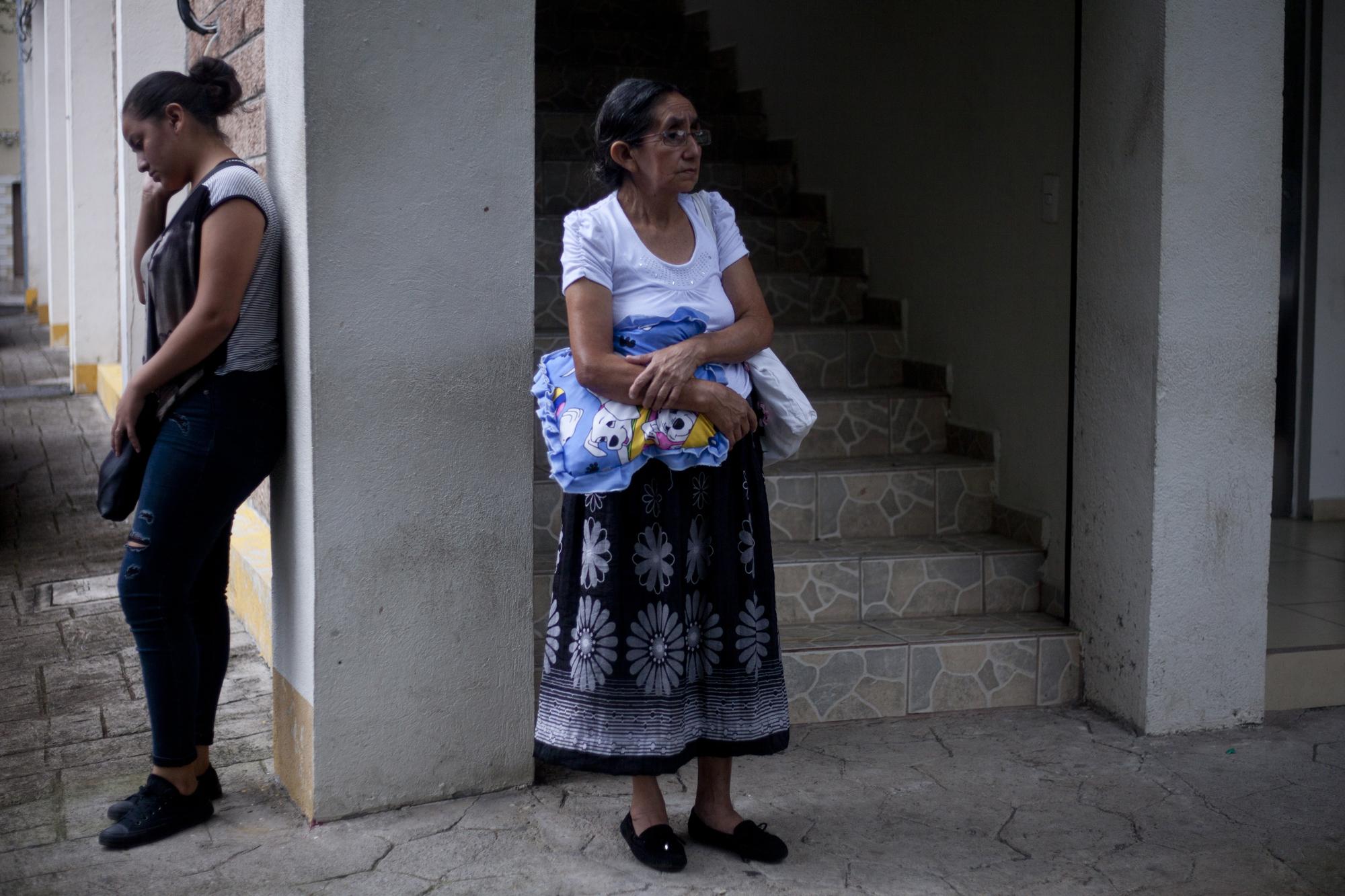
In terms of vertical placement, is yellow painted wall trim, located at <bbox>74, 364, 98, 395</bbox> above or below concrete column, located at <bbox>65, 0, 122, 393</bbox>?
below

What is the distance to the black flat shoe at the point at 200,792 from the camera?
342cm

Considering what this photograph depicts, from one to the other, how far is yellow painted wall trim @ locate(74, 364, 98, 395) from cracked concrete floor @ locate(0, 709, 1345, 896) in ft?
27.3

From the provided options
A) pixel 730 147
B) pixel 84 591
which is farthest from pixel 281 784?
pixel 730 147

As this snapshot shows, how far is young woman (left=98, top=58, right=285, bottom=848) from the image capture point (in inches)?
128

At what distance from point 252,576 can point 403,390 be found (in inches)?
71.8

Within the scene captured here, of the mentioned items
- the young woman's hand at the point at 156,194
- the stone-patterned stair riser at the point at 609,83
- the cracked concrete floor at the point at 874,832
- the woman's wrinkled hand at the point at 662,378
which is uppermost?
the stone-patterned stair riser at the point at 609,83

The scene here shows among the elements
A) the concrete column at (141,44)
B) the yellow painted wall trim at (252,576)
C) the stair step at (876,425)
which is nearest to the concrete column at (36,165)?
the concrete column at (141,44)

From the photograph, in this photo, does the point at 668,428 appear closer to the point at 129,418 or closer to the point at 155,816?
the point at 129,418

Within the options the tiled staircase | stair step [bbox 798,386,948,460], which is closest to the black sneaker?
the tiled staircase

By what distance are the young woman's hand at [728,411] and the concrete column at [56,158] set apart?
1189 centimetres

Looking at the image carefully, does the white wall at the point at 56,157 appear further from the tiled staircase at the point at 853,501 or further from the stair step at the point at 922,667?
the stair step at the point at 922,667

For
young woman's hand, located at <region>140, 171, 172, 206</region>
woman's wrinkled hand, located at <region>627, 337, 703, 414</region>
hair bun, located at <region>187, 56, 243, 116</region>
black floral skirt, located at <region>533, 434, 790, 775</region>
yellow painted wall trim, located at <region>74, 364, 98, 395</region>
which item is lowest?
black floral skirt, located at <region>533, 434, 790, 775</region>

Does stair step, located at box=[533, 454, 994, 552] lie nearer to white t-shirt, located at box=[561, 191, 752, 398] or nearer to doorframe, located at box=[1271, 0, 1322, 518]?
white t-shirt, located at box=[561, 191, 752, 398]

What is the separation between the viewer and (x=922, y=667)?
437 centimetres
